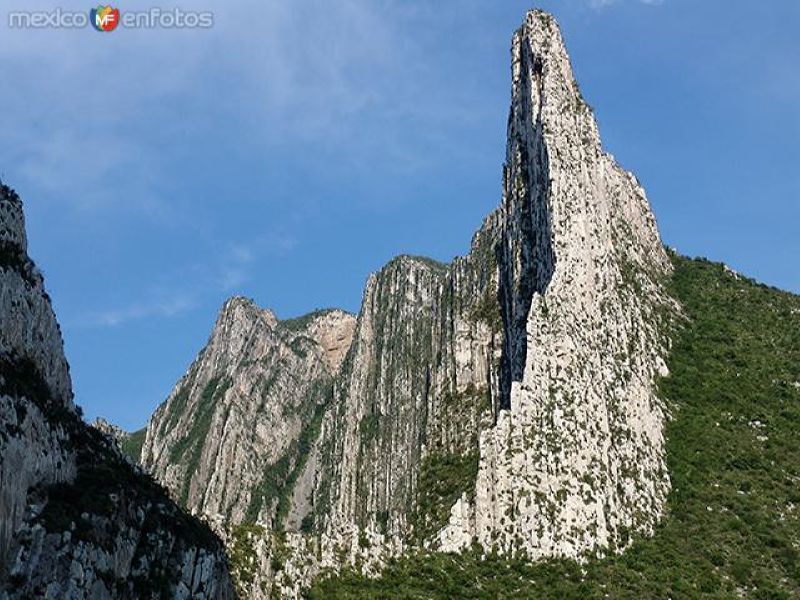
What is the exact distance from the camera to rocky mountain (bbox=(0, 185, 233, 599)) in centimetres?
4191

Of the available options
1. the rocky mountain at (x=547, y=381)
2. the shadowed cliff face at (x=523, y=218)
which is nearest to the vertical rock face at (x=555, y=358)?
the rocky mountain at (x=547, y=381)

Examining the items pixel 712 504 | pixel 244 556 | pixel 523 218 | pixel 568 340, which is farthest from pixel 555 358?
pixel 244 556

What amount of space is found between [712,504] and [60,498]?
197 feet

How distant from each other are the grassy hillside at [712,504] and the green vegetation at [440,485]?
67.6ft

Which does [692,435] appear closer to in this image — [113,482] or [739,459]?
[739,459]

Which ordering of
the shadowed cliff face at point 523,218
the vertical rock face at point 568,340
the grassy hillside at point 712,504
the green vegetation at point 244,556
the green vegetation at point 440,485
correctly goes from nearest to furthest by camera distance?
the green vegetation at point 244,556 < the grassy hillside at point 712,504 < the vertical rock face at point 568,340 < the green vegetation at point 440,485 < the shadowed cliff face at point 523,218

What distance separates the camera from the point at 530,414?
89.7m

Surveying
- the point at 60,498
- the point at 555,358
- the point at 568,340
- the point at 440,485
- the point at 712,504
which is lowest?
the point at 60,498

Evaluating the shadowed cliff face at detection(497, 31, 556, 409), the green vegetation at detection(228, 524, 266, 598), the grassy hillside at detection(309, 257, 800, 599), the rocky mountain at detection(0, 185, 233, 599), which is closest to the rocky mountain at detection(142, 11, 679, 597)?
the green vegetation at detection(228, 524, 266, 598)

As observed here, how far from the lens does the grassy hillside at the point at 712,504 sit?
254ft

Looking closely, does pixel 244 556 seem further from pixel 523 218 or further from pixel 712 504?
pixel 523 218

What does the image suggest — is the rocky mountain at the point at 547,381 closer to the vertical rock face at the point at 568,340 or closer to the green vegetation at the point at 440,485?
the vertical rock face at the point at 568,340

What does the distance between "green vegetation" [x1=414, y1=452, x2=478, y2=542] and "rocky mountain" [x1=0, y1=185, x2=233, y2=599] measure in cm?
4691

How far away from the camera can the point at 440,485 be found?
123 m
